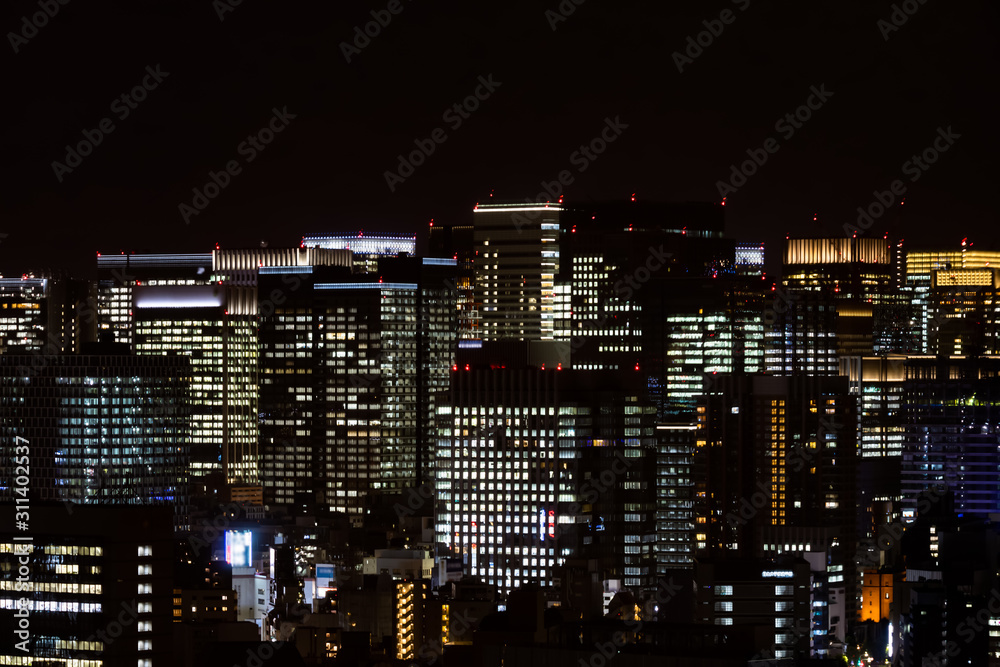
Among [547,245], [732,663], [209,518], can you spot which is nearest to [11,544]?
[732,663]

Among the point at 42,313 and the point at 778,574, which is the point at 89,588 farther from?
the point at 42,313

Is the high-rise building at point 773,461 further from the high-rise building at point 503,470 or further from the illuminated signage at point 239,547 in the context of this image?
the illuminated signage at point 239,547

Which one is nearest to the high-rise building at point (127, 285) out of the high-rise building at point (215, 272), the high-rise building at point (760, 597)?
the high-rise building at point (215, 272)

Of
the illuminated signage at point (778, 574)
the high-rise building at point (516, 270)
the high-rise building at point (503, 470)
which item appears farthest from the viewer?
the high-rise building at point (516, 270)

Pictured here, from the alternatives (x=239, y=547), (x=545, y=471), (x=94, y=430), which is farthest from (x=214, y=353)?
(x=545, y=471)

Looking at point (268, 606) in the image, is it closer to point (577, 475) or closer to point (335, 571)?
point (335, 571)

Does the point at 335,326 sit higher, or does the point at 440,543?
the point at 335,326

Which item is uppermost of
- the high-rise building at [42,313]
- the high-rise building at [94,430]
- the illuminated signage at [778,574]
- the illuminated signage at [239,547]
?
the high-rise building at [42,313]
